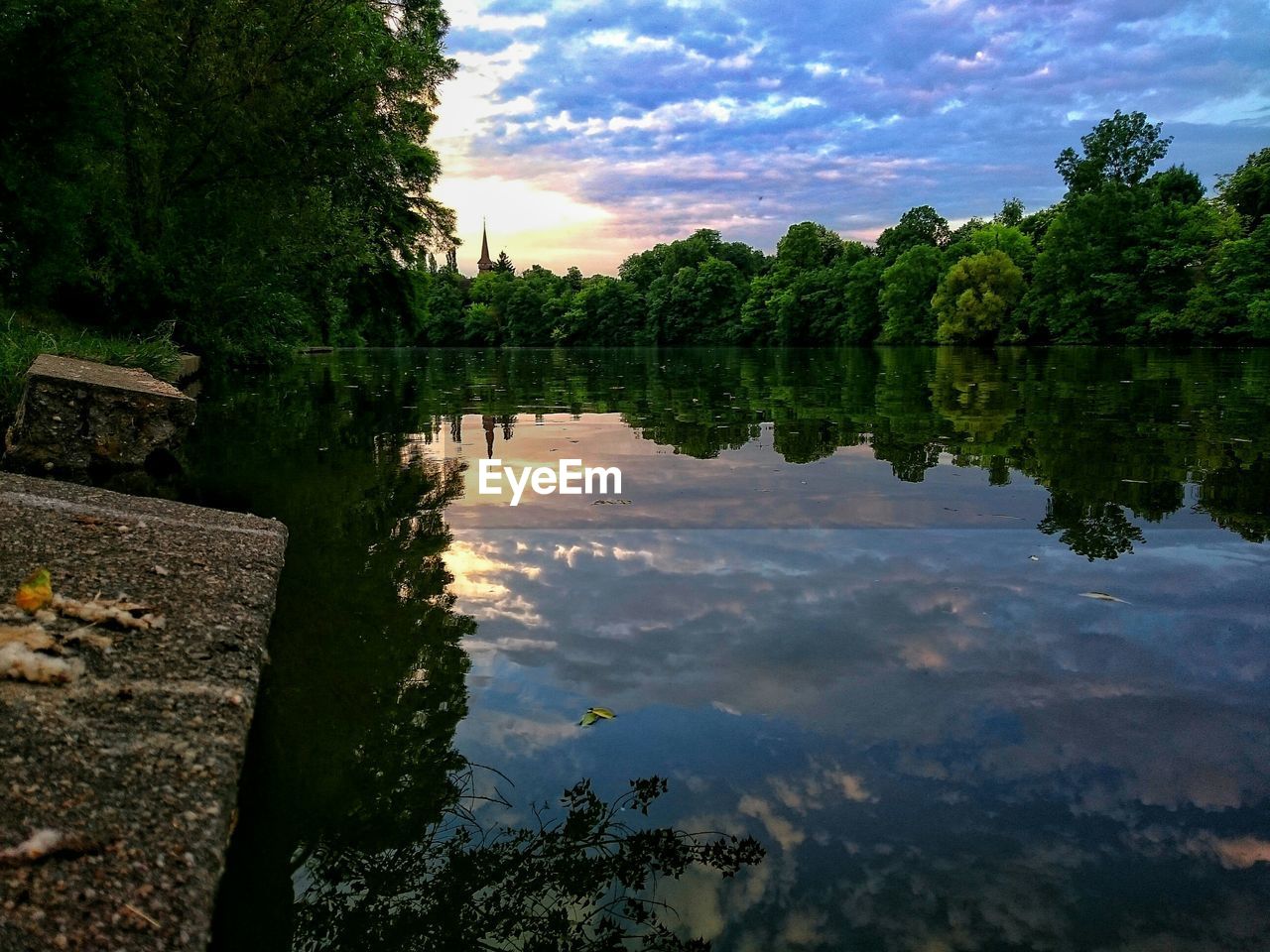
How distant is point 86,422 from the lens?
7.56 m

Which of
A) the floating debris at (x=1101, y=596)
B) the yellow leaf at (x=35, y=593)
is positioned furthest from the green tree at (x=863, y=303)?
the yellow leaf at (x=35, y=593)

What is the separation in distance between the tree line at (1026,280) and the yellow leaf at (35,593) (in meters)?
34.8

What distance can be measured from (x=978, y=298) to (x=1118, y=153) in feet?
44.3

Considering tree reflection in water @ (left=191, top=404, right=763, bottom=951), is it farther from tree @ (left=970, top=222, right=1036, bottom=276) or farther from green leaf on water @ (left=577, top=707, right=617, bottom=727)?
tree @ (left=970, top=222, right=1036, bottom=276)

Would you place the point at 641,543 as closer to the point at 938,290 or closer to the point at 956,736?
the point at 956,736

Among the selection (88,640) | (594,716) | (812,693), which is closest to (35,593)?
(88,640)

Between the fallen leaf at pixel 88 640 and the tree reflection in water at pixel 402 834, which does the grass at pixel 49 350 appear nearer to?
the tree reflection in water at pixel 402 834

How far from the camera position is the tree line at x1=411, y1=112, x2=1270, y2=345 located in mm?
49656

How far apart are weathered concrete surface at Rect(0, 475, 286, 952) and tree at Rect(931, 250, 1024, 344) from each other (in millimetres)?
65899

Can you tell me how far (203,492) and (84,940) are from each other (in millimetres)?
6351

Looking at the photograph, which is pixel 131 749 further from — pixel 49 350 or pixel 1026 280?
pixel 1026 280

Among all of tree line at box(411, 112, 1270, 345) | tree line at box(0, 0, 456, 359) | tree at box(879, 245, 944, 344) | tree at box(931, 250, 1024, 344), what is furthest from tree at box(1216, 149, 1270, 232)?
tree line at box(0, 0, 456, 359)

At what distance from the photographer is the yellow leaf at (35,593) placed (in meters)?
3.46

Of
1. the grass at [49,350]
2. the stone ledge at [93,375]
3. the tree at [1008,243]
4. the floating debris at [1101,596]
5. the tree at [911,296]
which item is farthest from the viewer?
the tree at [911,296]
